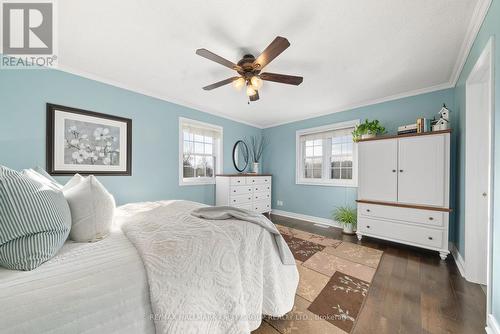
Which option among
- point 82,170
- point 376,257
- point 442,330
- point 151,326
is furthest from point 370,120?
point 82,170

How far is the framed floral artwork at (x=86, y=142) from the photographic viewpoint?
2141mm

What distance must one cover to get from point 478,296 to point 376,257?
0.84 meters

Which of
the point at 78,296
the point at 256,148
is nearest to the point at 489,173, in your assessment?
the point at 78,296

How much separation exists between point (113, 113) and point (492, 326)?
13.7 ft

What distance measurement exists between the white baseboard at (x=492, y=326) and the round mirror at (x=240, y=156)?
3.76 meters

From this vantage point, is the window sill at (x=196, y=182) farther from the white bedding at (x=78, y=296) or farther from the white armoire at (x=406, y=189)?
the white armoire at (x=406, y=189)

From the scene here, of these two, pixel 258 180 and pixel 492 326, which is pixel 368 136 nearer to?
pixel 258 180

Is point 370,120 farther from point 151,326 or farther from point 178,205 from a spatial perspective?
point 151,326

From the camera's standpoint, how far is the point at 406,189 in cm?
258

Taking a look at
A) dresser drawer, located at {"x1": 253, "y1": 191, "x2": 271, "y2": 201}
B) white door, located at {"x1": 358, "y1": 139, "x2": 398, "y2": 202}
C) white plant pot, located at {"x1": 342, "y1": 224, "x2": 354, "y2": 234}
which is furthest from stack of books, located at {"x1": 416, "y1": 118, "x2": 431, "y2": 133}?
dresser drawer, located at {"x1": 253, "y1": 191, "x2": 271, "y2": 201}

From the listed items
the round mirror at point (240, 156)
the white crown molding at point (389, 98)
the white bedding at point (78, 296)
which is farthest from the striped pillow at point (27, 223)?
the white crown molding at point (389, 98)

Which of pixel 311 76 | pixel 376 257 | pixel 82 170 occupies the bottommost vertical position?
pixel 376 257

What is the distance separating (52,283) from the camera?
69 cm

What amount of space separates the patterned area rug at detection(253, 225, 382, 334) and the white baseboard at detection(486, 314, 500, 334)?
0.70 meters
